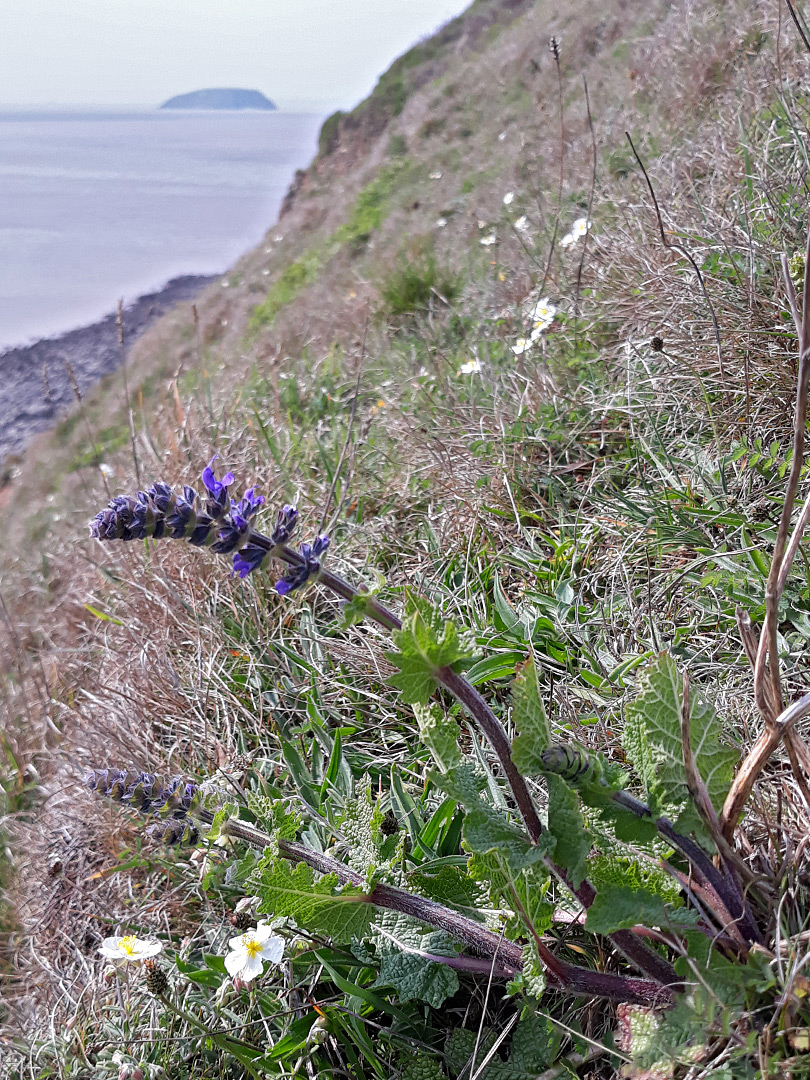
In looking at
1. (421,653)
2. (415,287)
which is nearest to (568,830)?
(421,653)

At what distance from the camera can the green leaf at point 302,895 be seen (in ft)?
4.00

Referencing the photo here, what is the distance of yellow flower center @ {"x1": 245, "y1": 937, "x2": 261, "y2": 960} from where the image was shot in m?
1.41

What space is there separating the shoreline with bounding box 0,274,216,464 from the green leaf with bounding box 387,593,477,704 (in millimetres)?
18412

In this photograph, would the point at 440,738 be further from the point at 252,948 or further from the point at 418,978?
the point at 252,948

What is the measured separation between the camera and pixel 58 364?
23.3 metres

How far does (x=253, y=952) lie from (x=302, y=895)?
29 centimetres

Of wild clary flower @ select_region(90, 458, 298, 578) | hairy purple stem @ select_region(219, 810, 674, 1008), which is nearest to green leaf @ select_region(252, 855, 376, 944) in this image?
hairy purple stem @ select_region(219, 810, 674, 1008)

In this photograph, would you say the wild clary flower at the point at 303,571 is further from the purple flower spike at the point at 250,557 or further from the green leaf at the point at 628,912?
the green leaf at the point at 628,912

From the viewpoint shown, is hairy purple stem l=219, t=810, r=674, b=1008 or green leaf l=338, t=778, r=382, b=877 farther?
green leaf l=338, t=778, r=382, b=877

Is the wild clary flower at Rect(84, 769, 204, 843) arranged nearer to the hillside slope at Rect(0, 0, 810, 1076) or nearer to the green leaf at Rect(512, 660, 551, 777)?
the hillside slope at Rect(0, 0, 810, 1076)

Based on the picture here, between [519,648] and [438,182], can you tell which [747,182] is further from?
[438,182]

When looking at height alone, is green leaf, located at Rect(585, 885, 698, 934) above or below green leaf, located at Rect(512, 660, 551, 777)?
below

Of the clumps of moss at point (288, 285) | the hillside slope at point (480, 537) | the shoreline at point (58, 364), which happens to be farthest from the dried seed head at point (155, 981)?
the shoreline at point (58, 364)

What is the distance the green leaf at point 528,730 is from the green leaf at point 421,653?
95mm
